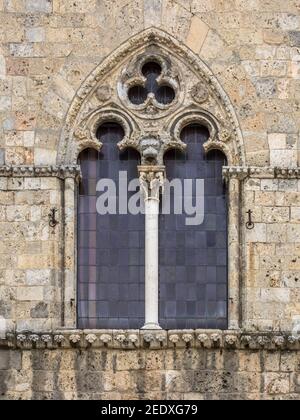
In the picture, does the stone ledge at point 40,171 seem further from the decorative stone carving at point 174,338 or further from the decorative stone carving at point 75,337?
the decorative stone carving at point 174,338

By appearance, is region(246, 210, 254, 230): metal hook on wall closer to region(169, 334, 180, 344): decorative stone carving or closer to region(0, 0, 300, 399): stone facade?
region(0, 0, 300, 399): stone facade

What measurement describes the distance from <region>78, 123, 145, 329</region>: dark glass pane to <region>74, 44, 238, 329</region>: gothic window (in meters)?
0.01

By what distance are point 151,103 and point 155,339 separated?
309 cm

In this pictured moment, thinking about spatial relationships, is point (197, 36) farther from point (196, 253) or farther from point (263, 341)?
point (263, 341)

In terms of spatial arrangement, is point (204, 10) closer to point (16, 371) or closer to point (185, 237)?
point (185, 237)

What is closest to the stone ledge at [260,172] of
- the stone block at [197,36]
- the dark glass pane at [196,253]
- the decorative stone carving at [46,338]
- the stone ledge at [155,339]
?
the dark glass pane at [196,253]

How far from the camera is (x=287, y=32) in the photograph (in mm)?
24141

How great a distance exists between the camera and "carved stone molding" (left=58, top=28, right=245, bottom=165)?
78.6ft

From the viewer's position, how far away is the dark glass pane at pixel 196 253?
23594mm

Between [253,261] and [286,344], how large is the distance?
1.14 metres

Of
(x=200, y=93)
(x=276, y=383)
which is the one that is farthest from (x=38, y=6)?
(x=276, y=383)

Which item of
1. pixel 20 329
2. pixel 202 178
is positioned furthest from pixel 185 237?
pixel 20 329
